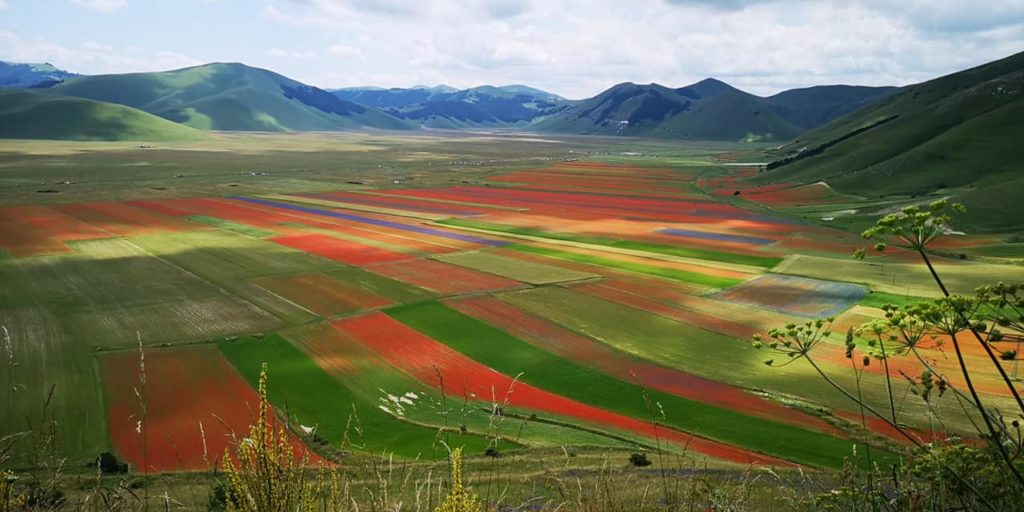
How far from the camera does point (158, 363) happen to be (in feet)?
110

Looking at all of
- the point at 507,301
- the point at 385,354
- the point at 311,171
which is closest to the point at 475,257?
the point at 507,301

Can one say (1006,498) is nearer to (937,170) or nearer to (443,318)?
(443,318)

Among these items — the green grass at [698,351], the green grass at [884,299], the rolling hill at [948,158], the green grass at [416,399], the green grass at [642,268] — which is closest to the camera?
the green grass at [416,399]

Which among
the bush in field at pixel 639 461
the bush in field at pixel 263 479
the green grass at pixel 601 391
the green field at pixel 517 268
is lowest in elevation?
the green grass at pixel 601 391

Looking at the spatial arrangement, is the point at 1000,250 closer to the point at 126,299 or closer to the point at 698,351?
the point at 698,351

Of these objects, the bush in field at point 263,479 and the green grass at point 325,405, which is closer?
the bush in field at point 263,479

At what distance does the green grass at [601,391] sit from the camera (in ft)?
85.4

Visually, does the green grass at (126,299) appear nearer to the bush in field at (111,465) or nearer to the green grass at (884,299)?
the bush in field at (111,465)

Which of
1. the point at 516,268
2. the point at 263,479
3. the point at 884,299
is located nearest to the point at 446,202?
the point at 516,268

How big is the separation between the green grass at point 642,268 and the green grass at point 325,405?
3252cm

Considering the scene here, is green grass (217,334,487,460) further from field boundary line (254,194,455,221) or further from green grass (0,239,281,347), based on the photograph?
field boundary line (254,194,455,221)

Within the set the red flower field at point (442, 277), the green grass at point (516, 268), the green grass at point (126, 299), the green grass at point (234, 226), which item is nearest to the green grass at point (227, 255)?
the green grass at point (234, 226)

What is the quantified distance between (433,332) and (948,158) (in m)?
120

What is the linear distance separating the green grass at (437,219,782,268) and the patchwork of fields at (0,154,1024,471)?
586 mm
